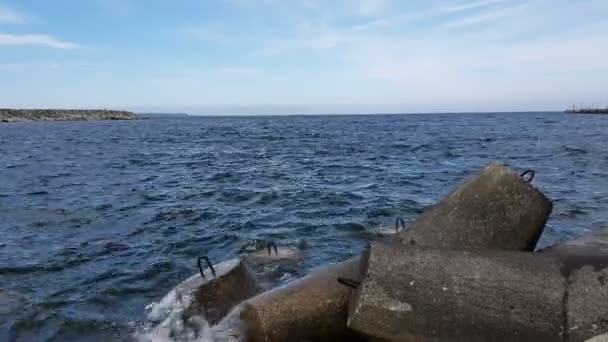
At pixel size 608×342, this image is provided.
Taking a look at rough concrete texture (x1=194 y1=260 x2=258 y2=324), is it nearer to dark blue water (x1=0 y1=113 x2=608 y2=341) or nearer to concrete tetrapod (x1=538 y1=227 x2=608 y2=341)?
dark blue water (x1=0 y1=113 x2=608 y2=341)

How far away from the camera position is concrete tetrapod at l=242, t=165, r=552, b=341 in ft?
18.1

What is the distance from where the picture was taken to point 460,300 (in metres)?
4.52

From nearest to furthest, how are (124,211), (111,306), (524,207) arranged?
(524,207)
(111,306)
(124,211)

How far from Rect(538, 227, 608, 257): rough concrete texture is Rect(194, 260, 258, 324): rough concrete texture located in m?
3.70

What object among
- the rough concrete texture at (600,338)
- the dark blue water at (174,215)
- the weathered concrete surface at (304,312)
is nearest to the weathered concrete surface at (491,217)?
the weathered concrete surface at (304,312)

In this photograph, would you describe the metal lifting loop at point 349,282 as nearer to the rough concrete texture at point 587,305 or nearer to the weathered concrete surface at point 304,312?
the weathered concrete surface at point 304,312

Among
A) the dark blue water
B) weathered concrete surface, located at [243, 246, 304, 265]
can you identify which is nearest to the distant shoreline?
the dark blue water

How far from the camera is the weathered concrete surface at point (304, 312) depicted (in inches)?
214

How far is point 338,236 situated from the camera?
12.1 m

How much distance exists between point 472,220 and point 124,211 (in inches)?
477

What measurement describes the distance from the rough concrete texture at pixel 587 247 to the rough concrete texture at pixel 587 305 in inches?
24.1

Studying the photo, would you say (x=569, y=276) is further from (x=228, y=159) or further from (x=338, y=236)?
(x=228, y=159)

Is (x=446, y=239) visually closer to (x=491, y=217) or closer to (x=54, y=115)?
(x=491, y=217)

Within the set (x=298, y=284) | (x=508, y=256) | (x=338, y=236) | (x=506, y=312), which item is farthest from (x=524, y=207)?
(x=338, y=236)
